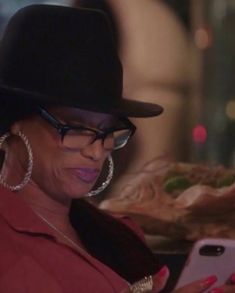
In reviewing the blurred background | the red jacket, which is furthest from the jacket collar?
the blurred background

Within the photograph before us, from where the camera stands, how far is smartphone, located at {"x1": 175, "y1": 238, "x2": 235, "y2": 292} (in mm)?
933

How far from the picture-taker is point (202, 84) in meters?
1.34

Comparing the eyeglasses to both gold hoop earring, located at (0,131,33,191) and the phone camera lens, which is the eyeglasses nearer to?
gold hoop earring, located at (0,131,33,191)

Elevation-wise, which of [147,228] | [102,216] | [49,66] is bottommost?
[147,228]

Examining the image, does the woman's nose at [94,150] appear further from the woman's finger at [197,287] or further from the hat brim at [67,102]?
the woman's finger at [197,287]

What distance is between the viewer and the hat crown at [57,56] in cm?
84

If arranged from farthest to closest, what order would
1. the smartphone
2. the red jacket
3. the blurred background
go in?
1. the blurred background
2. the smartphone
3. the red jacket

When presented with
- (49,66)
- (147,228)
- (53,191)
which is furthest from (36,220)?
(147,228)

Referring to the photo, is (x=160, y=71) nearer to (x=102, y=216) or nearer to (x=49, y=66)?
(x=102, y=216)

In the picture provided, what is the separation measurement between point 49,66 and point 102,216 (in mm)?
268

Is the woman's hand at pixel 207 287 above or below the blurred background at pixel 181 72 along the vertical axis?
below

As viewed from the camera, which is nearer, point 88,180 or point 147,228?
point 88,180

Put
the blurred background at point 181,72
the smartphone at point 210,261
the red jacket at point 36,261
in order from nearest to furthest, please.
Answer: the red jacket at point 36,261, the smartphone at point 210,261, the blurred background at point 181,72

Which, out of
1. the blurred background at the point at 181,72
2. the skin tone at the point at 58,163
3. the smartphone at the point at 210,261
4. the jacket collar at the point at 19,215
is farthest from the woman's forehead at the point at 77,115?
the blurred background at the point at 181,72
